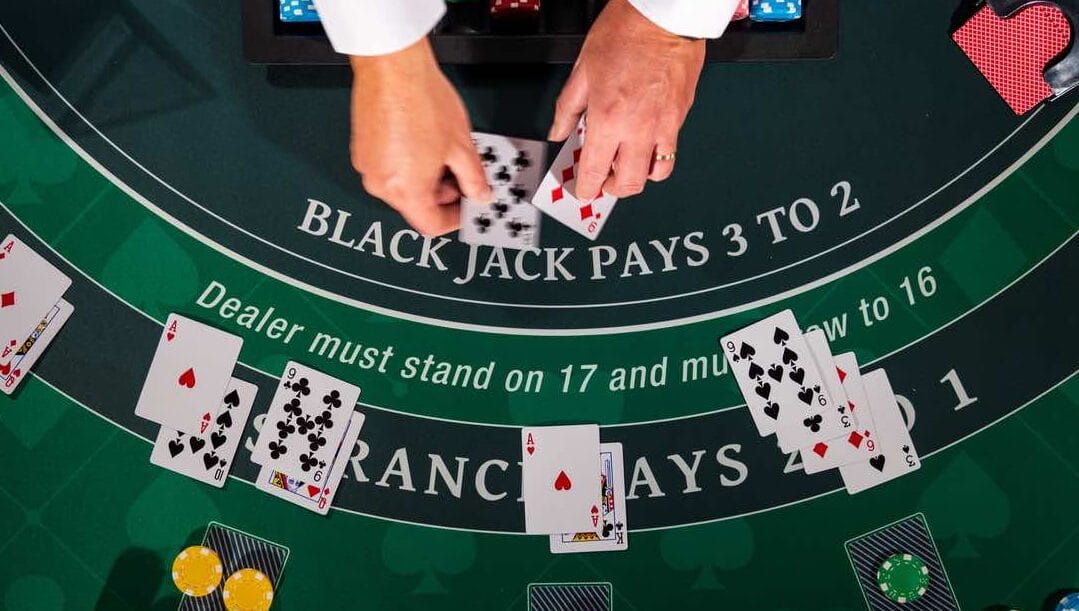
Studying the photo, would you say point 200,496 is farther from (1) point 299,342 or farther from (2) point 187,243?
(2) point 187,243

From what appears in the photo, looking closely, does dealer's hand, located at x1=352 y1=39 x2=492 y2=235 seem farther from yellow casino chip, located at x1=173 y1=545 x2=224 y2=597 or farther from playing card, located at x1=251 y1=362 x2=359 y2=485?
yellow casino chip, located at x1=173 y1=545 x2=224 y2=597

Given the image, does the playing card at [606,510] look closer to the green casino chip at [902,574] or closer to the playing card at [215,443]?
the green casino chip at [902,574]

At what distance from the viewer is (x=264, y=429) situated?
2.47 metres

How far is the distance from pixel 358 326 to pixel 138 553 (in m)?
0.79

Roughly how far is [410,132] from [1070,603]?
1985mm

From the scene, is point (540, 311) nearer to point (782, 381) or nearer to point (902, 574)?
point (782, 381)

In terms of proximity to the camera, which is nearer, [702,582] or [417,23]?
[417,23]

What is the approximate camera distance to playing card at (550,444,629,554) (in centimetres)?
247

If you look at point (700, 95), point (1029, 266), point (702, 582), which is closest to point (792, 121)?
point (700, 95)

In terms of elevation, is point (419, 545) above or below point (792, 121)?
below

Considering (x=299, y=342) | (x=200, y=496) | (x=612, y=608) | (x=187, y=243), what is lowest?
(x=612, y=608)

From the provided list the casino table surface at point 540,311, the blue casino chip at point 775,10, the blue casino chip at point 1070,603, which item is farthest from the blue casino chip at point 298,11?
the blue casino chip at point 1070,603

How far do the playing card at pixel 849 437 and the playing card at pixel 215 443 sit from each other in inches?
53.9

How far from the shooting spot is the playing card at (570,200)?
7.81 ft
